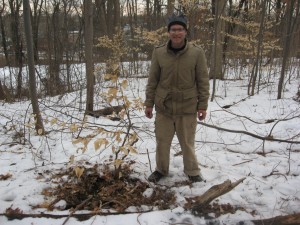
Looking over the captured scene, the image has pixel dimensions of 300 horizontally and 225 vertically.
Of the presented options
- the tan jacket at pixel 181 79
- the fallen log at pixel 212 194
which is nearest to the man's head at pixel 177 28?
the tan jacket at pixel 181 79

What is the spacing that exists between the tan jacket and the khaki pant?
12 centimetres

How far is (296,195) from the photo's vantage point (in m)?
3.48

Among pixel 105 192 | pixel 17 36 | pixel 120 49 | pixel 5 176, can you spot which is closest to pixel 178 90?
pixel 105 192

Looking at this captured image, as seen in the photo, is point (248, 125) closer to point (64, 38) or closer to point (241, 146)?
point (241, 146)

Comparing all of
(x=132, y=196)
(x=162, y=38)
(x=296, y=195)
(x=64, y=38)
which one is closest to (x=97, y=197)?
(x=132, y=196)

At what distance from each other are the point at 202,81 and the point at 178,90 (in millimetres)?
289

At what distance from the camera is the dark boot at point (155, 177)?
3.80m

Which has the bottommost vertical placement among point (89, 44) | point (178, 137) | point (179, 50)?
point (178, 137)

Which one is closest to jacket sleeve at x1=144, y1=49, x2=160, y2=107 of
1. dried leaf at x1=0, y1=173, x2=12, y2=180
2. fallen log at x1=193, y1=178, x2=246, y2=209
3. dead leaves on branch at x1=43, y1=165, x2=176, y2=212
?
dead leaves on branch at x1=43, y1=165, x2=176, y2=212

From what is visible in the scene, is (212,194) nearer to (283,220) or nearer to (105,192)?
(283,220)

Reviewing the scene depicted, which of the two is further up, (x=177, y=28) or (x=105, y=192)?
(x=177, y=28)

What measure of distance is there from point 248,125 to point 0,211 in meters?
4.65

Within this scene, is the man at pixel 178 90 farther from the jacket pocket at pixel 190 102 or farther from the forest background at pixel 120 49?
the forest background at pixel 120 49

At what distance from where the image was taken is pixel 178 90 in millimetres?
3459
